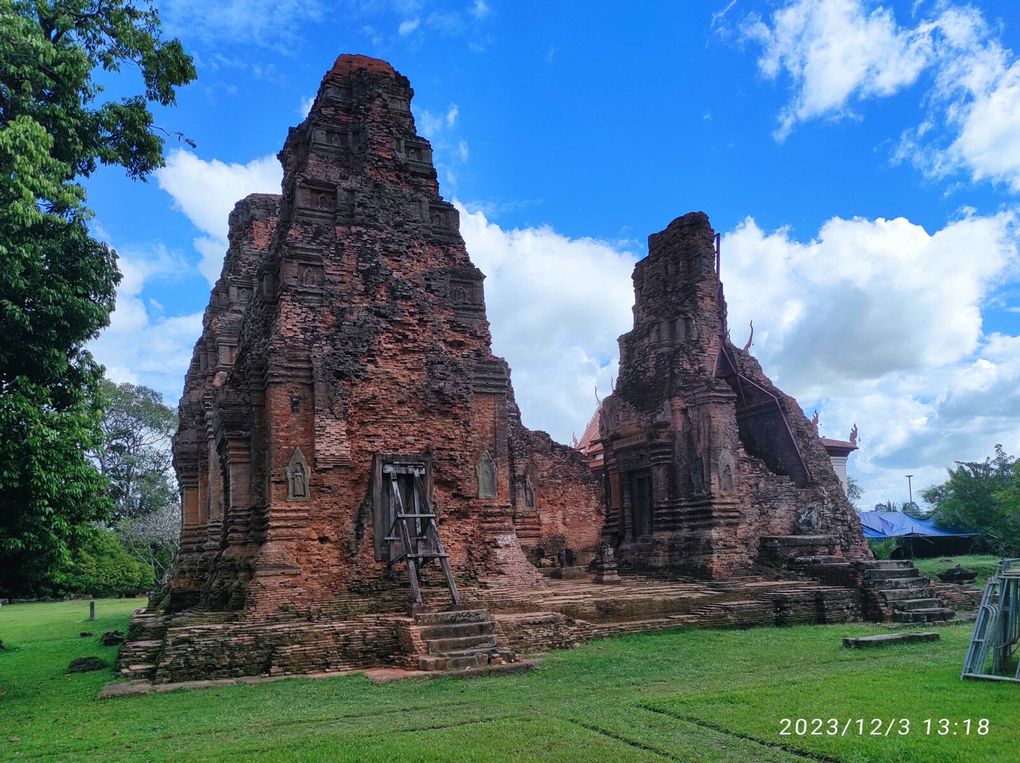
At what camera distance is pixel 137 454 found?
48281 millimetres

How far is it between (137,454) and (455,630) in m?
41.9

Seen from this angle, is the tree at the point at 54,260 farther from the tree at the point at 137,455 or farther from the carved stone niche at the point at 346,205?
the tree at the point at 137,455

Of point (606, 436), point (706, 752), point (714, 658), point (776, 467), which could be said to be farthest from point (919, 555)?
point (706, 752)

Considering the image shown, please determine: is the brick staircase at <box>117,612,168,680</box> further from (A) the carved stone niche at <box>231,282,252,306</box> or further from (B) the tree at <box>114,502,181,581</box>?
(B) the tree at <box>114,502,181,581</box>

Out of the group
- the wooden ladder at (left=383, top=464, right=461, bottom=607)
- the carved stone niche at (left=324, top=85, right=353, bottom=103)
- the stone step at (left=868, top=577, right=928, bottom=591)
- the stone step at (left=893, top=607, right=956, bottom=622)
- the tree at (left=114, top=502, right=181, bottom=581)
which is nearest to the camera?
the wooden ladder at (left=383, top=464, right=461, bottom=607)

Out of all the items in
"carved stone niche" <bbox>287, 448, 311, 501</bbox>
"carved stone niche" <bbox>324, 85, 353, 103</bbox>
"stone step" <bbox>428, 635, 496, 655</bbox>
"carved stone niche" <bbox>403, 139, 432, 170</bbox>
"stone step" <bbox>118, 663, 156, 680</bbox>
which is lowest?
"stone step" <bbox>118, 663, 156, 680</bbox>

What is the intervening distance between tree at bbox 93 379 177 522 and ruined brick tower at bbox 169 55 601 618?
33144 millimetres

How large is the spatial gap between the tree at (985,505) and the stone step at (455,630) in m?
24.0

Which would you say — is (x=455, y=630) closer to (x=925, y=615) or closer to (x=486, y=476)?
(x=486, y=476)

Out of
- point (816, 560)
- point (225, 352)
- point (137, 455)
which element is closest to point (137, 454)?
point (137, 455)

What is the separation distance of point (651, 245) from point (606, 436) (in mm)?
5203

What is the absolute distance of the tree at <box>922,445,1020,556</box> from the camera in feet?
98.3

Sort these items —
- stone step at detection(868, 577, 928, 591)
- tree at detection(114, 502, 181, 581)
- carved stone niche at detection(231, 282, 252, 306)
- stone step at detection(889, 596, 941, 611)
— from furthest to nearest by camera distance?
1. tree at detection(114, 502, 181, 581)
2. carved stone niche at detection(231, 282, 252, 306)
3. stone step at detection(868, 577, 928, 591)
4. stone step at detection(889, 596, 941, 611)

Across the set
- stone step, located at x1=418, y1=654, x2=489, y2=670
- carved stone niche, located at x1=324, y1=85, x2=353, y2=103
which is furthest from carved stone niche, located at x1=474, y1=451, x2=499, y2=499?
carved stone niche, located at x1=324, y1=85, x2=353, y2=103
